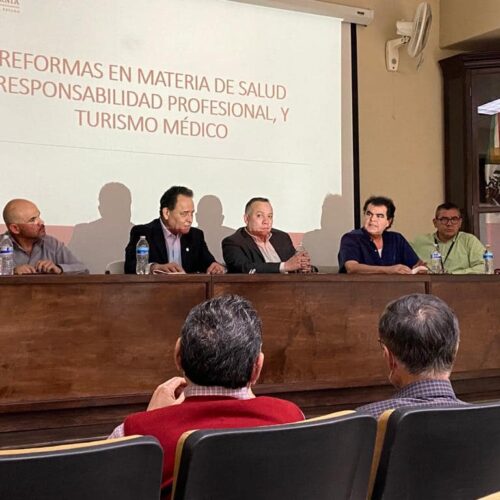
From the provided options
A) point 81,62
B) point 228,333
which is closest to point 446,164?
point 81,62

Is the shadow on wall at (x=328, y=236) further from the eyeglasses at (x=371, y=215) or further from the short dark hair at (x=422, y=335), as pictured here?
the short dark hair at (x=422, y=335)

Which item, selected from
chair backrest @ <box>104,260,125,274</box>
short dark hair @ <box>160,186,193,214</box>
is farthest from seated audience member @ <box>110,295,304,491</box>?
chair backrest @ <box>104,260,125,274</box>

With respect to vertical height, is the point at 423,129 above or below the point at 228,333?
above

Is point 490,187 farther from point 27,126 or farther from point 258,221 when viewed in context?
point 27,126

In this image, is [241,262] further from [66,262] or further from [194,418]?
[194,418]

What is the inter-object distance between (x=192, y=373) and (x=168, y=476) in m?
0.25

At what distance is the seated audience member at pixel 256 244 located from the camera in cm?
426

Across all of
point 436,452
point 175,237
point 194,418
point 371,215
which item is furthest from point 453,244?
point 194,418

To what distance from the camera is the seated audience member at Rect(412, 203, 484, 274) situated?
5281 mm

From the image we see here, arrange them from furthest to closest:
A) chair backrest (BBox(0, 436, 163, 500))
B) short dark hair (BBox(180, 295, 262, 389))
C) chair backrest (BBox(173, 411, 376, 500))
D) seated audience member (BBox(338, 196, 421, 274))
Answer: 1. seated audience member (BBox(338, 196, 421, 274))
2. short dark hair (BBox(180, 295, 262, 389))
3. chair backrest (BBox(173, 411, 376, 500))
4. chair backrest (BBox(0, 436, 163, 500))

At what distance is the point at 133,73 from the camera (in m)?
4.84

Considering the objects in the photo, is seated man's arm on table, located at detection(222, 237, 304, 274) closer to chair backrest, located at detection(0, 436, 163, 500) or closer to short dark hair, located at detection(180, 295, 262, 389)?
short dark hair, located at detection(180, 295, 262, 389)

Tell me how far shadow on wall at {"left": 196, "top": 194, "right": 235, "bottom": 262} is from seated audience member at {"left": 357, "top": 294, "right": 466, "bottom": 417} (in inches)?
125

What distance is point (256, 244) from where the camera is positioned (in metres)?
4.41
